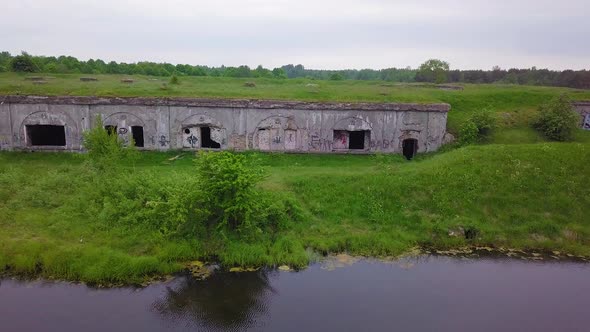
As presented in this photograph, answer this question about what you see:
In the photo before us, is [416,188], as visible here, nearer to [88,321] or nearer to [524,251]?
[524,251]

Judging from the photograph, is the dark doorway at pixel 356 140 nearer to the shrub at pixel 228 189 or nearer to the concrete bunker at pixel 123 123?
the concrete bunker at pixel 123 123

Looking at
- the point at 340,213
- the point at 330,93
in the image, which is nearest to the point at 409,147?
the point at 330,93

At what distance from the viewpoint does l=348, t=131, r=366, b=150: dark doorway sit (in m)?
24.1

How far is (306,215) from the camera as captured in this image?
610 inches

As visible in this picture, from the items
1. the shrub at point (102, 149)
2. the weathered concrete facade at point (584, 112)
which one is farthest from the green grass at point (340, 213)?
the weathered concrete facade at point (584, 112)

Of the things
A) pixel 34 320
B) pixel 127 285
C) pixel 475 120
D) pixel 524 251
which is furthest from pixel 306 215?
pixel 475 120

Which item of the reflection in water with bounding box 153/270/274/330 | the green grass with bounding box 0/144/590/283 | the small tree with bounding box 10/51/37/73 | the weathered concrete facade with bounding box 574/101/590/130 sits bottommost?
the reflection in water with bounding box 153/270/274/330

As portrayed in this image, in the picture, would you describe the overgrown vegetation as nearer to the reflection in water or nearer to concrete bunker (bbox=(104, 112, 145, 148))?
the reflection in water

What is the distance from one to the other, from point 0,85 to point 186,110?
983 cm

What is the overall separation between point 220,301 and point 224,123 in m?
12.3

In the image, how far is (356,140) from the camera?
2438 cm

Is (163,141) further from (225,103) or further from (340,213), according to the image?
(340,213)

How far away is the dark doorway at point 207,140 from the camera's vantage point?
892 inches

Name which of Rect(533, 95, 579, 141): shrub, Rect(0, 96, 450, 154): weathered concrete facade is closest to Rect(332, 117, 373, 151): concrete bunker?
Rect(0, 96, 450, 154): weathered concrete facade
